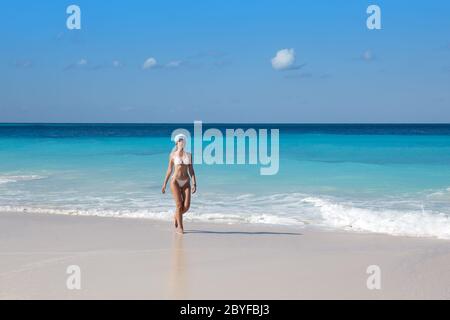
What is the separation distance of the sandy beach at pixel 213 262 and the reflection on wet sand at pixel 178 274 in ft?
0.04

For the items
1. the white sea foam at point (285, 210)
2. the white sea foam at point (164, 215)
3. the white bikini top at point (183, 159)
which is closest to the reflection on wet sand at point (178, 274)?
the white bikini top at point (183, 159)

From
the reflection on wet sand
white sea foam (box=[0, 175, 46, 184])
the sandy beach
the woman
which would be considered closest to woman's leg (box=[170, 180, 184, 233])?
the woman

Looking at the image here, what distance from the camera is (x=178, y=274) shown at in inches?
238

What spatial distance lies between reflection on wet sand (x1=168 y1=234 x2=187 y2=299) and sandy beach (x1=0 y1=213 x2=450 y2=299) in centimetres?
1

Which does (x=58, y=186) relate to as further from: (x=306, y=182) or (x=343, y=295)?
(x=343, y=295)

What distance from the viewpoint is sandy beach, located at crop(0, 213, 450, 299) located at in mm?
5430

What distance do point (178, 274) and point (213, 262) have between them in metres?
0.67

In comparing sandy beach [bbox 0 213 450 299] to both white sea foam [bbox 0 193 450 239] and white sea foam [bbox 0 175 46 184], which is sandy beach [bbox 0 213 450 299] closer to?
white sea foam [bbox 0 193 450 239]

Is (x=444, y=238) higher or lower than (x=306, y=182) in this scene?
lower

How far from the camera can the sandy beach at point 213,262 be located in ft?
17.8

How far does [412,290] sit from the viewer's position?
550 centimetres

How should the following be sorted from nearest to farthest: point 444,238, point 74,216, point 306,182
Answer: point 444,238 < point 74,216 < point 306,182
